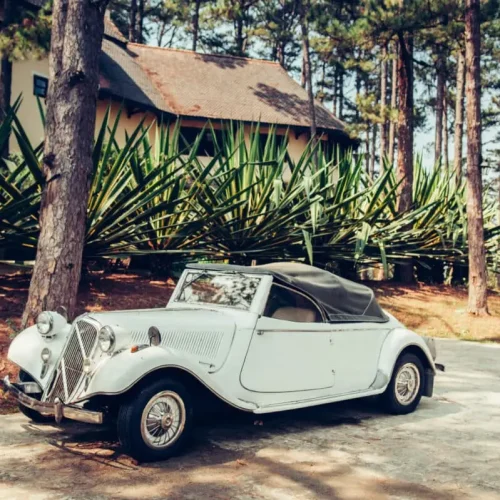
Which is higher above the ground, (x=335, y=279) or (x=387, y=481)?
(x=335, y=279)

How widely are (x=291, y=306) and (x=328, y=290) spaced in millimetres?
517

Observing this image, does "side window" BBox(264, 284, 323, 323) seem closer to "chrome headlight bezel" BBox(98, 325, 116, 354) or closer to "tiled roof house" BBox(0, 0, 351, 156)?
"chrome headlight bezel" BBox(98, 325, 116, 354)

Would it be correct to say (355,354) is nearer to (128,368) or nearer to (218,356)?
(218,356)

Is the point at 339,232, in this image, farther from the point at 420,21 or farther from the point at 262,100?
the point at 262,100

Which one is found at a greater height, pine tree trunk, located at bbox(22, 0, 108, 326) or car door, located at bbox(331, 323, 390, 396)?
pine tree trunk, located at bbox(22, 0, 108, 326)

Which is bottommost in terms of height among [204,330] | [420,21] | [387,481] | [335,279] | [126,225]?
[387,481]

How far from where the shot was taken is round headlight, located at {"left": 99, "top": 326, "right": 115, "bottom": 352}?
4.89 meters

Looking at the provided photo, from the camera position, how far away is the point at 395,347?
265 inches

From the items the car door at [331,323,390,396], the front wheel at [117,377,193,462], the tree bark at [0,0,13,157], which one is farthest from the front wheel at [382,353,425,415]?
the tree bark at [0,0,13,157]

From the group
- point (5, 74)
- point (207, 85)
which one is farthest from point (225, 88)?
point (5, 74)

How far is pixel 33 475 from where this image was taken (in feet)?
14.6

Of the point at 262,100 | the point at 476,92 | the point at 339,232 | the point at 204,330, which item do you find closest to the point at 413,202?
the point at 476,92

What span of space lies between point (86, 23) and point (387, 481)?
5.98 m

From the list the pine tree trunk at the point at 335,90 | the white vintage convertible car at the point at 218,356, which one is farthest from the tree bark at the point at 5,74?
the pine tree trunk at the point at 335,90
